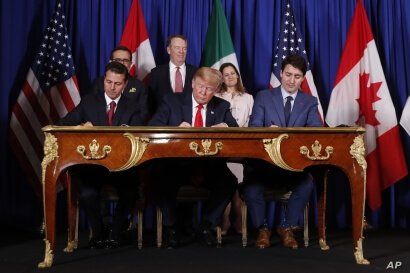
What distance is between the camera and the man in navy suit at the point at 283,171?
→ 429 centimetres

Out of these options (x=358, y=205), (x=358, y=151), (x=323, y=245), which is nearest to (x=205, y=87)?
(x=358, y=151)

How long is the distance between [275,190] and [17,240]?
223 centimetres

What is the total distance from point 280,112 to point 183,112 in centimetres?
74

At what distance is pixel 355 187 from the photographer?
366 centimetres

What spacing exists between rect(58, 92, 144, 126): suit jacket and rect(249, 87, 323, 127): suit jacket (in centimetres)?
91

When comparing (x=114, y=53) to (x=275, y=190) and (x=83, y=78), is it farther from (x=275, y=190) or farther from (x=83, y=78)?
(x=275, y=190)

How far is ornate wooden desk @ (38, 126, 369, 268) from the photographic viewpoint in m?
3.53

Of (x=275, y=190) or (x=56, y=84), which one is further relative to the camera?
(x=56, y=84)

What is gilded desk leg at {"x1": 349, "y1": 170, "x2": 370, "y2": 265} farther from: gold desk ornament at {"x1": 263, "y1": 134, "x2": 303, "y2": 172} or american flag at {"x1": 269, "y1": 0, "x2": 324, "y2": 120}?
american flag at {"x1": 269, "y1": 0, "x2": 324, "y2": 120}

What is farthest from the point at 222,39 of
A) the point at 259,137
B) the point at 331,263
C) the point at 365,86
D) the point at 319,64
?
the point at 331,263

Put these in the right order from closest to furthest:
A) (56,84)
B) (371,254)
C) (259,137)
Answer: (259,137) → (371,254) → (56,84)

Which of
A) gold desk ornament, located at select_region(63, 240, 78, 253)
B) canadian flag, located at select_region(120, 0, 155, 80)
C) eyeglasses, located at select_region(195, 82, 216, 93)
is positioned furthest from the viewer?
canadian flag, located at select_region(120, 0, 155, 80)

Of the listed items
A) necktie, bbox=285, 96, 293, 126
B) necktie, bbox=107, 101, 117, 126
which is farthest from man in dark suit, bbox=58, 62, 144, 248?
necktie, bbox=285, 96, 293, 126

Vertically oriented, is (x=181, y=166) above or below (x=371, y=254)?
above
